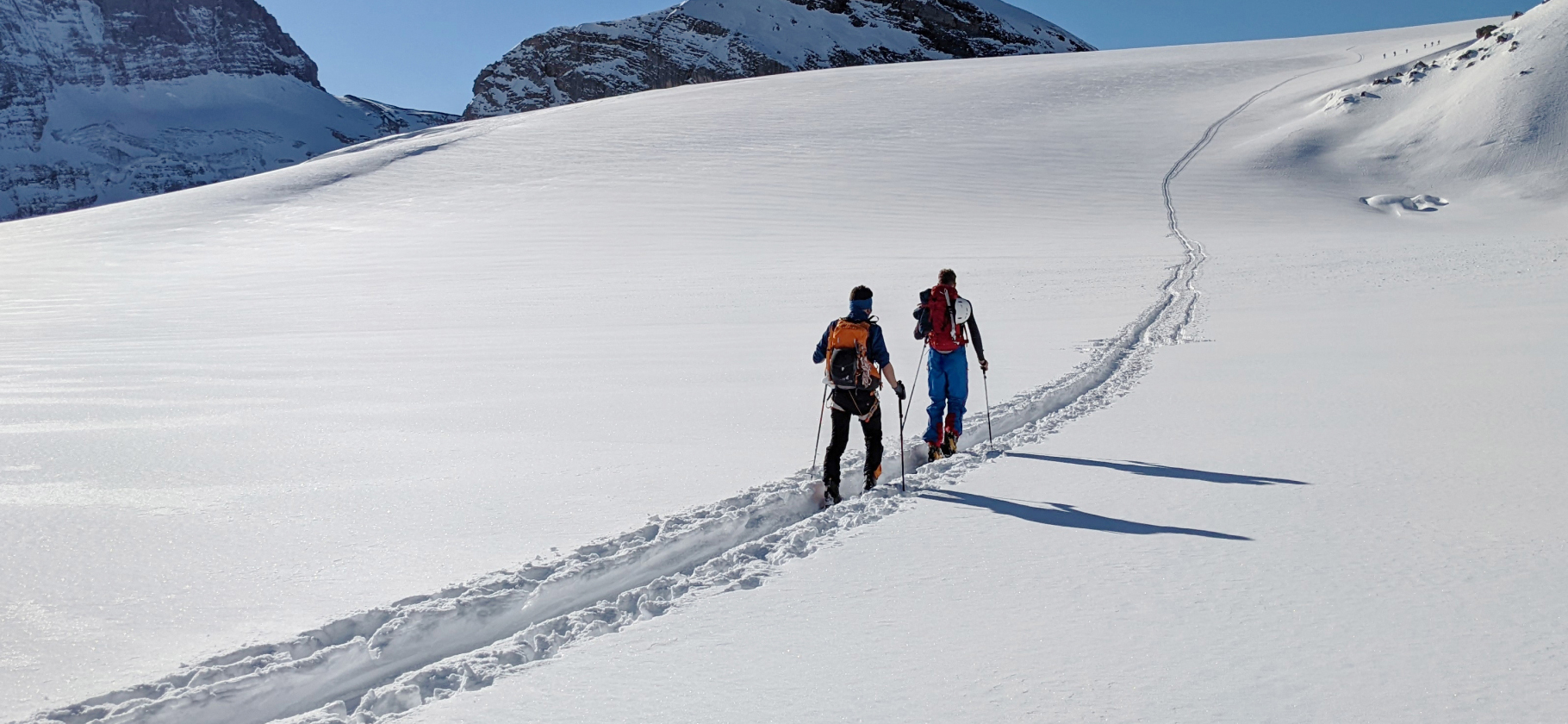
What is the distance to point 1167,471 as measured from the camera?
6.09 metres

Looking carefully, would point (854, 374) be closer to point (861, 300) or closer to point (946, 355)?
point (861, 300)

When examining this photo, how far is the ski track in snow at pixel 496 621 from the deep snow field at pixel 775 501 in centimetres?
2

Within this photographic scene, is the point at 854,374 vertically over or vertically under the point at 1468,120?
under

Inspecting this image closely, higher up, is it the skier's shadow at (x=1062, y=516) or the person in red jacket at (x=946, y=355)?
the person in red jacket at (x=946, y=355)

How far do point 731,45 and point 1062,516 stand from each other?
143 metres

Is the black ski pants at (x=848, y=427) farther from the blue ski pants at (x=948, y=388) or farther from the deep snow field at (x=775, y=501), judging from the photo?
the blue ski pants at (x=948, y=388)

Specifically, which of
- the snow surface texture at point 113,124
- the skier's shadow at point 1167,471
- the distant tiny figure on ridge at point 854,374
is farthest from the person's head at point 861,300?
the snow surface texture at point 113,124

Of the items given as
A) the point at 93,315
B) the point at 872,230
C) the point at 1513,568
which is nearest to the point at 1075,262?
the point at 872,230

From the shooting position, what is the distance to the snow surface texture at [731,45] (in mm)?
138625

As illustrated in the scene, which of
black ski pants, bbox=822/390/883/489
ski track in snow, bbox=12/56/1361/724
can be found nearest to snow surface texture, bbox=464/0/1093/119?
black ski pants, bbox=822/390/883/489

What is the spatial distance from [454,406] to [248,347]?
6015mm

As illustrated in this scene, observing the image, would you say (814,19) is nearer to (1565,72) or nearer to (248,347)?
(1565,72)

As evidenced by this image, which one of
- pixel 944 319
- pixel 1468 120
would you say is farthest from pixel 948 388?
pixel 1468 120

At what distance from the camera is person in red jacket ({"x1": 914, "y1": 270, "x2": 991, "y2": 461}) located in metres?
7.21
